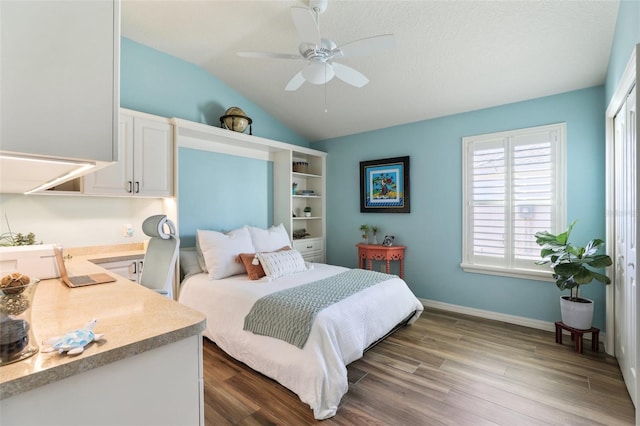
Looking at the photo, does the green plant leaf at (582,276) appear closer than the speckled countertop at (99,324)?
No

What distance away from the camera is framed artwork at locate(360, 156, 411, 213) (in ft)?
13.8

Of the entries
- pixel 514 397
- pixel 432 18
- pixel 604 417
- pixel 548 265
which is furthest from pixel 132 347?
pixel 548 265

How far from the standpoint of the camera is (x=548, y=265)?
10.6ft

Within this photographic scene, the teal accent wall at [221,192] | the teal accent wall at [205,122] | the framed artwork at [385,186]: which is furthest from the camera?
the framed artwork at [385,186]

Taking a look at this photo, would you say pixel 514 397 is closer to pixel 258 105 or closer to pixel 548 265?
pixel 548 265

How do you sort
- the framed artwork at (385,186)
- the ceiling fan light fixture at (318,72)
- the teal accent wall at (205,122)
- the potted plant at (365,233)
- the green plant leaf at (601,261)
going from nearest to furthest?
1. the ceiling fan light fixture at (318,72)
2. the green plant leaf at (601,261)
3. the teal accent wall at (205,122)
4. the framed artwork at (385,186)
5. the potted plant at (365,233)

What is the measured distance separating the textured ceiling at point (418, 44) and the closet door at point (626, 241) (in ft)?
2.37


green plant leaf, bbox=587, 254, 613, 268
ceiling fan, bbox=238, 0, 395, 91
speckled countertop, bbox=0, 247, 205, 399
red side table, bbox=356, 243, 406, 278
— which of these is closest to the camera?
speckled countertop, bbox=0, 247, 205, 399

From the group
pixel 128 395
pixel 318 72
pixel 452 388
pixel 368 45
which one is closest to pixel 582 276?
pixel 452 388

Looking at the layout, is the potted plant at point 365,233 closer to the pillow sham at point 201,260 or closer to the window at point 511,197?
the window at point 511,197

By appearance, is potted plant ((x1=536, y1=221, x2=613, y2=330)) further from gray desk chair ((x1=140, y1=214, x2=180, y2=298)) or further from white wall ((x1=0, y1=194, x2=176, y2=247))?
white wall ((x1=0, y1=194, x2=176, y2=247))

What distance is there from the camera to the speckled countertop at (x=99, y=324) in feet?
2.38

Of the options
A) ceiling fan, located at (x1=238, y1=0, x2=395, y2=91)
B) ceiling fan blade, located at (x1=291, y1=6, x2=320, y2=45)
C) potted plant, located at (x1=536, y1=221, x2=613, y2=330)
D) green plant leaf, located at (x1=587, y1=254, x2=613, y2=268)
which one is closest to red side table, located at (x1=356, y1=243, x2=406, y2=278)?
potted plant, located at (x1=536, y1=221, x2=613, y2=330)

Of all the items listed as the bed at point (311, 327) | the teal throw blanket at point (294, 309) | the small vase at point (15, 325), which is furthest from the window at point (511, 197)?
the small vase at point (15, 325)
